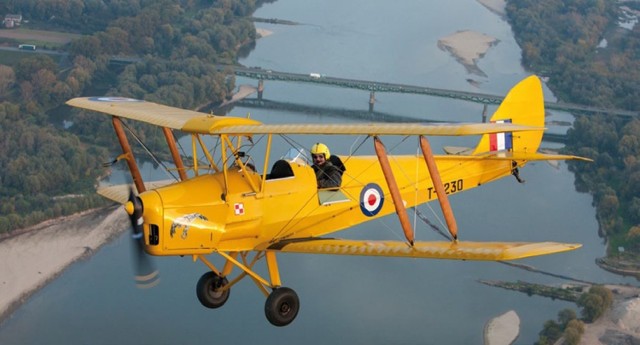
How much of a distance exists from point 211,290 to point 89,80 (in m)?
44.3

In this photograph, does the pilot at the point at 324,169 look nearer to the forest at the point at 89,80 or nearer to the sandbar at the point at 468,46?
the forest at the point at 89,80

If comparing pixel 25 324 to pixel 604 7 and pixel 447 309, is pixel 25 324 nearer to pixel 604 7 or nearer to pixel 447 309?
pixel 447 309

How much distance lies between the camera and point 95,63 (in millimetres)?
59688

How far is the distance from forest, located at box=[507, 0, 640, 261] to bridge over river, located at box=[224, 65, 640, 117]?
3.14 feet

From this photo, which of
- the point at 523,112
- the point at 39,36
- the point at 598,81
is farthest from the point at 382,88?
the point at 523,112

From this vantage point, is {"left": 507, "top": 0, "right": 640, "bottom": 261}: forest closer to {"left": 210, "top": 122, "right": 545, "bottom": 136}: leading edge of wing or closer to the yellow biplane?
the yellow biplane

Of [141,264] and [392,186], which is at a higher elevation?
[392,186]

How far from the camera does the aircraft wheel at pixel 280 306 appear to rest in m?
13.8

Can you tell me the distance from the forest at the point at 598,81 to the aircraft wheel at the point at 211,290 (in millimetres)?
27235

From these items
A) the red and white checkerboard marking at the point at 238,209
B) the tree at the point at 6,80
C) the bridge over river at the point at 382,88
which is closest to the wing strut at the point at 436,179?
the red and white checkerboard marking at the point at 238,209

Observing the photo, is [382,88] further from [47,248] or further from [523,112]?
[523,112]

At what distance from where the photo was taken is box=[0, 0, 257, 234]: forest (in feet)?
138

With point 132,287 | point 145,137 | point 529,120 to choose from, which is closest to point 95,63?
point 145,137

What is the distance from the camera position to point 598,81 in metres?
62.2
